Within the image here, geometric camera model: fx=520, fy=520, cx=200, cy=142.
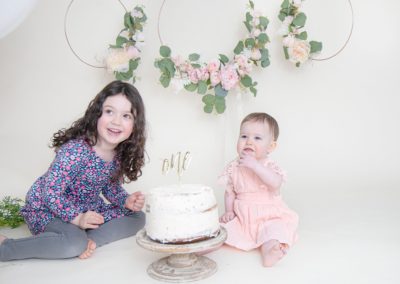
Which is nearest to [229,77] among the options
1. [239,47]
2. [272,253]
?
[239,47]

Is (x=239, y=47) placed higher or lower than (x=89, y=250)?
higher

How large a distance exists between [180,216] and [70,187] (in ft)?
2.04

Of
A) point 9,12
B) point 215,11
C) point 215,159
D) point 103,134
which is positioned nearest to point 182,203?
point 103,134

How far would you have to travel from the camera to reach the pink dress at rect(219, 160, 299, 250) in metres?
1.85

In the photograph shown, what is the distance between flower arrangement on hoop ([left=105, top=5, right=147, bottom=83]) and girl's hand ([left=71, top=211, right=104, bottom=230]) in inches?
40.9

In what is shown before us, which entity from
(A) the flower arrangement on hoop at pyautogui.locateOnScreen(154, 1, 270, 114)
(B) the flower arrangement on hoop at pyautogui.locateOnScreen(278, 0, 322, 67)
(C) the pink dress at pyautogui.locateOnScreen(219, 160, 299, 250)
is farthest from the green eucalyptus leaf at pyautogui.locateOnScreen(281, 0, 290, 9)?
(C) the pink dress at pyautogui.locateOnScreen(219, 160, 299, 250)

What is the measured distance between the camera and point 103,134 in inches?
77.0

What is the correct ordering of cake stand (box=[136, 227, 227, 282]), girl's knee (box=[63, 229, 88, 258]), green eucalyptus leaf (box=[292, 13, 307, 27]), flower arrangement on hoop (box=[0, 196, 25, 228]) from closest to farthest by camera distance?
1. cake stand (box=[136, 227, 227, 282])
2. girl's knee (box=[63, 229, 88, 258])
3. flower arrangement on hoop (box=[0, 196, 25, 228])
4. green eucalyptus leaf (box=[292, 13, 307, 27])

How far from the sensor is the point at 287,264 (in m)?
1.71

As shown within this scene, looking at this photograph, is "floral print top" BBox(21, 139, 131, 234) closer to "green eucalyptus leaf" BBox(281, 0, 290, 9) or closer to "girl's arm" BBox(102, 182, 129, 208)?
"girl's arm" BBox(102, 182, 129, 208)

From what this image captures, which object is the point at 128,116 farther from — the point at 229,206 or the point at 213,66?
the point at 213,66

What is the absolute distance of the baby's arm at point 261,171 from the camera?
190 cm

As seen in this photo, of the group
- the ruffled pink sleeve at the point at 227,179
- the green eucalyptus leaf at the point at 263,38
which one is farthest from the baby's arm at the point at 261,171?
the green eucalyptus leaf at the point at 263,38

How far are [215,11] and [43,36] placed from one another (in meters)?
1.00
